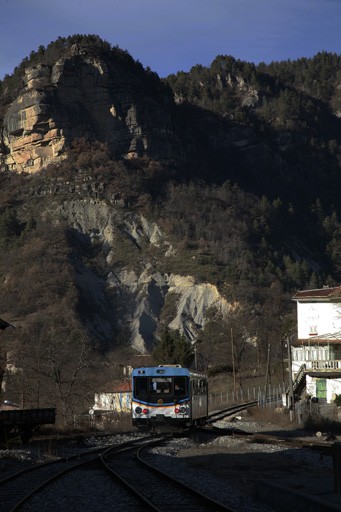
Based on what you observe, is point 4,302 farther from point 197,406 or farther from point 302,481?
point 302,481

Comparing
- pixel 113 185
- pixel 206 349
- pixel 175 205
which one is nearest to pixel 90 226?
pixel 113 185

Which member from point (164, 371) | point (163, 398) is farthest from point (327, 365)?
point (163, 398)

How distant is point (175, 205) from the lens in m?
165

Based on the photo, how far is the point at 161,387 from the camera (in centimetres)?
2827

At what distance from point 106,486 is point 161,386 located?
46.7 ft

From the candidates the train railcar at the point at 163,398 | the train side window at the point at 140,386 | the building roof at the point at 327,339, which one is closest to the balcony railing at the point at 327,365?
the building roof at the point at 327,339

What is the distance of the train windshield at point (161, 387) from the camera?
28156 millimetres

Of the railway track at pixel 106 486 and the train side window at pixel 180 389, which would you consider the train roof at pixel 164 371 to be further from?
the railway track at pixel 106 486

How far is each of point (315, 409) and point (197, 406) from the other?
43.0 ft

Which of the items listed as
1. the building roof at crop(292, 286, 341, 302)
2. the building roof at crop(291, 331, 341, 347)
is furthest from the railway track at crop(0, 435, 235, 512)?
the building roof at crop(292, 286, 341, 302)

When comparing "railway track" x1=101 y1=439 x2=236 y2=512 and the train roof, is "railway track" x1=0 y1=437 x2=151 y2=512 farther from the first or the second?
the train roof

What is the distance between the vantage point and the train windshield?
28156mm

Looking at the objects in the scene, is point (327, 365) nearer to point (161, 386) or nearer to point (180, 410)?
point (180, 410)

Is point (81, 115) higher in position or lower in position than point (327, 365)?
higher
